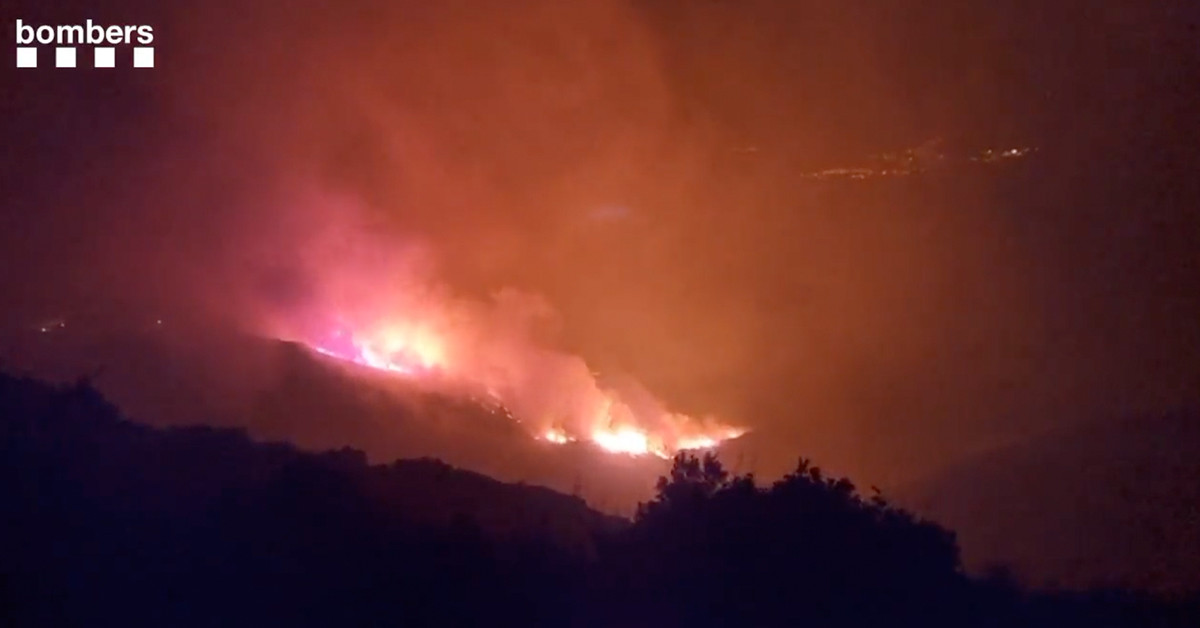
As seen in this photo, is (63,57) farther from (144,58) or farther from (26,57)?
(144,58)

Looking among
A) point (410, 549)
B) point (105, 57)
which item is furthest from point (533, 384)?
point (410, 549)

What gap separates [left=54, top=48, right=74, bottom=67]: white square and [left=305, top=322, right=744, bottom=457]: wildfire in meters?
7.05

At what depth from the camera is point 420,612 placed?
10.2m

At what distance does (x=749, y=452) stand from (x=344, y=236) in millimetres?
10220

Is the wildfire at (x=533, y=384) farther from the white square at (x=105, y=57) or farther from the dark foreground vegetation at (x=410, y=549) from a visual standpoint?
the dark foreground vegetation at (x=410, y=549)

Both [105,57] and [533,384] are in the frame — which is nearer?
[105,57]

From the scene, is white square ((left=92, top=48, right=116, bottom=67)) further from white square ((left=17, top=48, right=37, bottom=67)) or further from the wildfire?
the wildfire

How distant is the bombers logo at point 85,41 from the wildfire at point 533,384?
22.1 feet

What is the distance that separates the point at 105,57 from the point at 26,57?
1.63 m

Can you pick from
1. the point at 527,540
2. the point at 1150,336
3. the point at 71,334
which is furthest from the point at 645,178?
the point at 527,540

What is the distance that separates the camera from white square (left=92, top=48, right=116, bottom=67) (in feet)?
71.9

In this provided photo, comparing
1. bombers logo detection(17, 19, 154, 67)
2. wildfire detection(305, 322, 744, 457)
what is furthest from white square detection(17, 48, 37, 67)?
wildfire detection(305, 322, 744, 457)

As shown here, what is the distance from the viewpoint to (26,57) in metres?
20.9

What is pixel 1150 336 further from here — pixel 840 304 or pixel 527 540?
pixel 527 540
